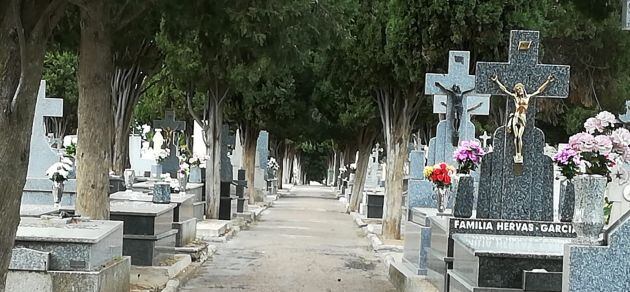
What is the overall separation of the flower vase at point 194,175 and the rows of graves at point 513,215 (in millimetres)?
10900

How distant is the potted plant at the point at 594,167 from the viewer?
598cm

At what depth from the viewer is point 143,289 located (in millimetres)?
11125

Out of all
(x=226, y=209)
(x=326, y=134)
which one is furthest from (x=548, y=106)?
(x=326, y=134)

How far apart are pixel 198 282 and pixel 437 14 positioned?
7.12 meters

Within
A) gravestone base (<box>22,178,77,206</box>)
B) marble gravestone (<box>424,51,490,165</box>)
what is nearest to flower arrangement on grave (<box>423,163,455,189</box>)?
marble gravestone (<box>424,51,490,165</box>)

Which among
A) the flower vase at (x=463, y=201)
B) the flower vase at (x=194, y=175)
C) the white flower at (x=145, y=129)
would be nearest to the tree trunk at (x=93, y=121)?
the flower vase at (x=463, y=201)

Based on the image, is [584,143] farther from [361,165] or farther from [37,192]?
[361,165]

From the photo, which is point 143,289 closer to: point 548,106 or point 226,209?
point 226,209

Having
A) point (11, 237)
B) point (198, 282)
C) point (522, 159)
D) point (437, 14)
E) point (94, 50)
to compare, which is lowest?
point (198, 282)

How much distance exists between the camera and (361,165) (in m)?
35.3

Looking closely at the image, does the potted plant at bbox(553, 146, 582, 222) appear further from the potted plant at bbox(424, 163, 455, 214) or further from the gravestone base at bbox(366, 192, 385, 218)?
the gravestone base at bbox(366, 192, 385, 218)

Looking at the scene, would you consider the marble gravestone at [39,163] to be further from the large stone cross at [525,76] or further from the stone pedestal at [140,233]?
the large stone cross at [525,76]

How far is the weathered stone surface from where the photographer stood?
863 cm

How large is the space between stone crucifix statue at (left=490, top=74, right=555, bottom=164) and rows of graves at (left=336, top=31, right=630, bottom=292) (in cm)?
1
